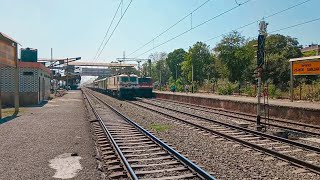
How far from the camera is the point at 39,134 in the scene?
43.2ft

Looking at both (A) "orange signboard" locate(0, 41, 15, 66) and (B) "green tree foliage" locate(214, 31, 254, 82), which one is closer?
(A) "orange signboard" locate(0, 41, 15, 66)

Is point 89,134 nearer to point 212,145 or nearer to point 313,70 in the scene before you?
point 212,145

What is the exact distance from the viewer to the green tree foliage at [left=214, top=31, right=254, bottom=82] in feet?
195

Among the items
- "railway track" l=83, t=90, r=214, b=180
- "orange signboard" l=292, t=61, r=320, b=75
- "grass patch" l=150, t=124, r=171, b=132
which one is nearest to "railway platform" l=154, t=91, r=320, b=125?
"orange signboard" l=292, t=61, r=320, b=75

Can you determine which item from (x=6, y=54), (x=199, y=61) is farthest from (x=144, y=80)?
(x=199, y=61)

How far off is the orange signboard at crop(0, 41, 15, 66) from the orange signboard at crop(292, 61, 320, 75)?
18.5 m

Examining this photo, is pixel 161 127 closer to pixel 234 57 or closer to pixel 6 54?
pixel 6 54

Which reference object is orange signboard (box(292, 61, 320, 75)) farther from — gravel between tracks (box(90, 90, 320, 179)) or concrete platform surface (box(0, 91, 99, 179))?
concrete platform surface (box(0, 91, 99, 179))

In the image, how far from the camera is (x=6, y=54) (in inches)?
811

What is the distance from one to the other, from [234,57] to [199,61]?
17028mm

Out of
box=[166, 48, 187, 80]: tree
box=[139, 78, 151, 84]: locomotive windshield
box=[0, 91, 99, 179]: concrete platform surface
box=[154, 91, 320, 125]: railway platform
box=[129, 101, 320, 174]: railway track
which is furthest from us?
box=[166, 48, 187, 80]: tree

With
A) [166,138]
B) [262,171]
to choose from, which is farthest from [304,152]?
[166,138]

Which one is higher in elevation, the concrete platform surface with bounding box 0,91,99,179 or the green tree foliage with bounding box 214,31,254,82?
the green tree foliage with bounding box 214,31,254,82

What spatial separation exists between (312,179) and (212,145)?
4.16 m
